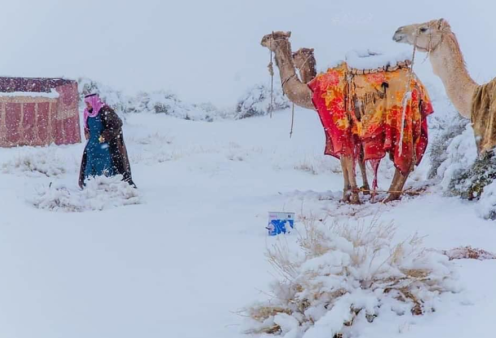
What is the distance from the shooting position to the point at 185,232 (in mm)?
4031

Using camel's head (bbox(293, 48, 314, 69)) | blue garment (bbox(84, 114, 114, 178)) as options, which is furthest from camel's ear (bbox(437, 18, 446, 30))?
blue garment (bbox(84, 114, 114, 178))

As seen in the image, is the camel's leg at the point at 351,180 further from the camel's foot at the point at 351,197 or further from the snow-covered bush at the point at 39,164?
the snow-covered bush at the point at 39,164

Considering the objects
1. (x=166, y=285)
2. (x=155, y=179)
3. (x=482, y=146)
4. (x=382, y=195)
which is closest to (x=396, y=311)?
(x=166, y=285)

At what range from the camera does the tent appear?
23.1ft

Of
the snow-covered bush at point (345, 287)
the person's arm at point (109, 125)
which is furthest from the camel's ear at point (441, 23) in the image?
the person's arm at point (109, 125)

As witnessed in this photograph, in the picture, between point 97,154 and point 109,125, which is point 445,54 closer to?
point 109,125

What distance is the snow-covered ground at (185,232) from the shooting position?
2350 millimetres

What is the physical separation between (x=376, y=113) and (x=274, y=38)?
1.27 meters

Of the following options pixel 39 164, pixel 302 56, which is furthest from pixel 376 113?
pixel 39 164

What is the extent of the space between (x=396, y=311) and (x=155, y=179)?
16.0ft

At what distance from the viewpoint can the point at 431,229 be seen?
3777 millimetres

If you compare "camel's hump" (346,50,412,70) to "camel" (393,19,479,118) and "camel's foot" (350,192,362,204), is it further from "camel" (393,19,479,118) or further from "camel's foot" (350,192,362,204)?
"camel's foot" (350,192,362,204)

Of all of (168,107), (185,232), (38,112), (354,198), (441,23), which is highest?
(441,23)

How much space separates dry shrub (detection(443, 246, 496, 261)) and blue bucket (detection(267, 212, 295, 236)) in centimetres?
114
